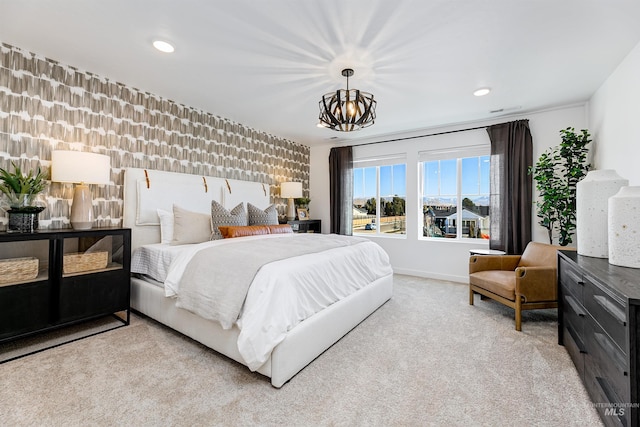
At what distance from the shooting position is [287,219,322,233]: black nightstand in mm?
5113

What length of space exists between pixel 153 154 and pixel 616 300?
418 centimetres

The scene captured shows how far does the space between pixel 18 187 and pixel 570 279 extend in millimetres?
4336

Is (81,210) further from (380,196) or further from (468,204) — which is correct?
(468,204)

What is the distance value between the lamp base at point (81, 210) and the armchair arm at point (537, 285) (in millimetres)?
4103

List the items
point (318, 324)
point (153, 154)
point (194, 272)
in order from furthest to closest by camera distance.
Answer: point (153, 154) → point (194, 272) → point (318, 324)

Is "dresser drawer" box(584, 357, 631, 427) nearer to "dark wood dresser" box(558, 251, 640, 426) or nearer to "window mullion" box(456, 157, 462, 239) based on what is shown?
"dark wood dresser" box(558, 251, 640, 426)

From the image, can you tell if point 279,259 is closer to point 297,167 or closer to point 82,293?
point 82,293

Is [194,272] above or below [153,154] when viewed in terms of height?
below

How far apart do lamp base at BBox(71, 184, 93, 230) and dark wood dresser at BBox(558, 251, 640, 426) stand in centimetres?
379

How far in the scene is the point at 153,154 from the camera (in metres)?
3.46

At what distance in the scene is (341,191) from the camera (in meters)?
5.48

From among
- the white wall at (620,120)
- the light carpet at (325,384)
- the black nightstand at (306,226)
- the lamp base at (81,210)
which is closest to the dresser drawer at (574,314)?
the light carpet at (325,384)

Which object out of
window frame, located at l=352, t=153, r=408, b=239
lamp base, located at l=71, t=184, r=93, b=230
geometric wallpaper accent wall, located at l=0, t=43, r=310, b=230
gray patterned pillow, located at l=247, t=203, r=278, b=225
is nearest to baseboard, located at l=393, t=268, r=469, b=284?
window frame, located at l=352, t=153, r=408, b=239

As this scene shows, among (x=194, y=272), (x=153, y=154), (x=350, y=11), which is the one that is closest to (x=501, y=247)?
(x=350, y=11)
